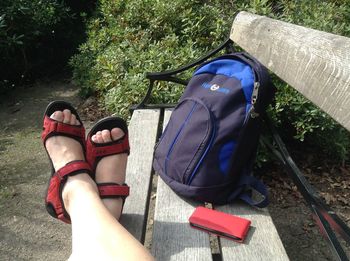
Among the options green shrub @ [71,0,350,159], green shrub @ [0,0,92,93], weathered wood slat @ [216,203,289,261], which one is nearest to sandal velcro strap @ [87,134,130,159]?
weathered wood slat @ [216,203,289,261]

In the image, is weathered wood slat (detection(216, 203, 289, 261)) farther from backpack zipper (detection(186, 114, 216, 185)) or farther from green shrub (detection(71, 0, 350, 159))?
green shrub (detection(71, 0, 350, 159))

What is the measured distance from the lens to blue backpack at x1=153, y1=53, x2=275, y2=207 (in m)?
1.81

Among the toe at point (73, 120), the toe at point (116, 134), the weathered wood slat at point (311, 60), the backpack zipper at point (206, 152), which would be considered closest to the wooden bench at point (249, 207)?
the weathered wood slat at point (311, 60)

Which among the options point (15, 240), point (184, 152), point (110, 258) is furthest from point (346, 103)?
point (15, 240)

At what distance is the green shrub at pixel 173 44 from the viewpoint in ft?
9.72

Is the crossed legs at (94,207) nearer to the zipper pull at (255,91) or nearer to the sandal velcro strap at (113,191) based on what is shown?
the sandal velcro strap at (113,191)

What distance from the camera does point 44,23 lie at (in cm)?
526

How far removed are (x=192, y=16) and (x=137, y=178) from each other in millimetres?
2258

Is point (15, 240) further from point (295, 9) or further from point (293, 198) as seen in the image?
point (295, 9)

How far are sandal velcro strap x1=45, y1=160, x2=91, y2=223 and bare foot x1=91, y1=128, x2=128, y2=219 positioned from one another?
0.06 metres

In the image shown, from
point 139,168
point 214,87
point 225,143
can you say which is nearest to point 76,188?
point 139,168

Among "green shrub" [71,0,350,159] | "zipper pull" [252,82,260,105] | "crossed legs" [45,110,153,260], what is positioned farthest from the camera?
"green shrub" [71,0,350,159]

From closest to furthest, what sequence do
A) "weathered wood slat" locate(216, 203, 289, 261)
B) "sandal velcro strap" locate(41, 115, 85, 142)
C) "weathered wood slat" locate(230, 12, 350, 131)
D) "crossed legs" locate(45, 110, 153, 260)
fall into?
"weathered wood slat" locate(230, 12, 350, 131) → "crossed legs" locate(45, 110, 153, 260) → "weathered wood slat" locate(216, 203, 289, 261) → "sandal velcro strap" locate(41, 115, 85, 142)

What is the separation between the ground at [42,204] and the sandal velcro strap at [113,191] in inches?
37.3
